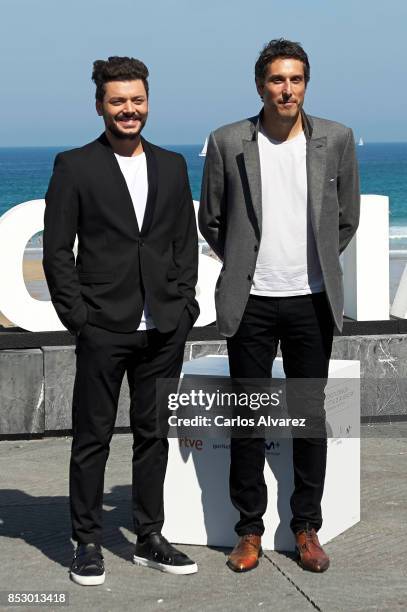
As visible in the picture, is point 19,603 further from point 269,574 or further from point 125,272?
point 125,272

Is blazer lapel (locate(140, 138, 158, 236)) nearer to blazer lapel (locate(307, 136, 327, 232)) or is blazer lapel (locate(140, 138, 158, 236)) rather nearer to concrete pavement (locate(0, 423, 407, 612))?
blazer lapel (locate(307, 136, 327, 232))

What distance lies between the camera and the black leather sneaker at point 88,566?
4953 mm

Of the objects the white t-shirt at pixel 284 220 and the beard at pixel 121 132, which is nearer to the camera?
the beard at pixel 121 132

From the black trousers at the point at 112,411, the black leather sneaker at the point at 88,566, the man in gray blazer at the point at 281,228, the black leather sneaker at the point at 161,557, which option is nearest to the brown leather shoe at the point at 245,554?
the man in gray blazer at the point at 281,228

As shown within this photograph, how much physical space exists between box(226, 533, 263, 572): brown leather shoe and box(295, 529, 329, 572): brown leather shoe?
185mm

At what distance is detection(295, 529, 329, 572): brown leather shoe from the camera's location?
510cm

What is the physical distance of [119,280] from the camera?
491 cm

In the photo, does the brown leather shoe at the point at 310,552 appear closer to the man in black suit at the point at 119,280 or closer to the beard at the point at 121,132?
the man in black suit at the point at 119,280

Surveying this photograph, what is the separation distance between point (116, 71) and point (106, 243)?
0.70 metres

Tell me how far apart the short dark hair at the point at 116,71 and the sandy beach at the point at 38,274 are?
7985mm

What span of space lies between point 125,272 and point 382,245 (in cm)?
388

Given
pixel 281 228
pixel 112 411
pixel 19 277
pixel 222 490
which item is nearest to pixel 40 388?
pixel 19 277

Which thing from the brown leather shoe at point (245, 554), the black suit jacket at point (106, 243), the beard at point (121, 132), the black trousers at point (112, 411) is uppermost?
the beard at point (121, 132)

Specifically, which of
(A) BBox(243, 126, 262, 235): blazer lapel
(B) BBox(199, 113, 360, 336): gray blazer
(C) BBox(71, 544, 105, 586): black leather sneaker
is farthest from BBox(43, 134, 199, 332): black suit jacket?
(C) BBox(71, 544, 105, 586): black leather sneaker
